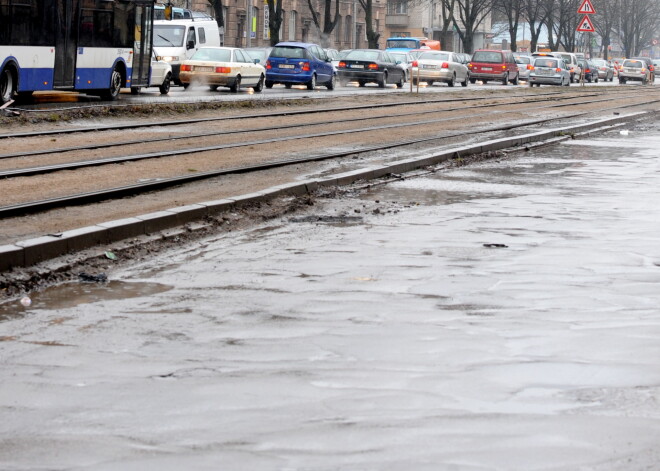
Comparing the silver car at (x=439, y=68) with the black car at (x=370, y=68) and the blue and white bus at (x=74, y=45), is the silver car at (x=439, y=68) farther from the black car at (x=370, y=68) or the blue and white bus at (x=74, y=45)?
the blue and white bus at (x=74, y=45)

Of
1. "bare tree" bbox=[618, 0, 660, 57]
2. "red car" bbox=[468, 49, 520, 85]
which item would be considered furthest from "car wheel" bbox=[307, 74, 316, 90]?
"bare tree" bbox=[618, 0, 660, 57]

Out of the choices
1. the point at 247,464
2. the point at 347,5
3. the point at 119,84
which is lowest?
the point at 247,464

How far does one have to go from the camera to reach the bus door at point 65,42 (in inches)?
1061

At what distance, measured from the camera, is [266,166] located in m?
15.4

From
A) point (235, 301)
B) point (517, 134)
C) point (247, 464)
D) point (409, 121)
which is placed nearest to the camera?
point (247, 464)

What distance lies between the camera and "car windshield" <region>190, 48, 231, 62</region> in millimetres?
38125

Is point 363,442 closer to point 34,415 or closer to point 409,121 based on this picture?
point 34,415

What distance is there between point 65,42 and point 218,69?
10.6 meters

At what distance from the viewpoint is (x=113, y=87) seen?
100ft

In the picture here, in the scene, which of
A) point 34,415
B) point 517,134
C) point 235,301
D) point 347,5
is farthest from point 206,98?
point 347,5

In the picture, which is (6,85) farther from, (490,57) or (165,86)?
(490,57)

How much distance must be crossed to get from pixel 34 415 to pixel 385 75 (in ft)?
150

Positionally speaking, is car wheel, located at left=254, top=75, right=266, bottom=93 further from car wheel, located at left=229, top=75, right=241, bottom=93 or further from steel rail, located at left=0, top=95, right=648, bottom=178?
steel rail, located at left=0, top=95, right=648, bottom=178

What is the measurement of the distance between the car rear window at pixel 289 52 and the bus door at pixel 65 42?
1643 centimetres
